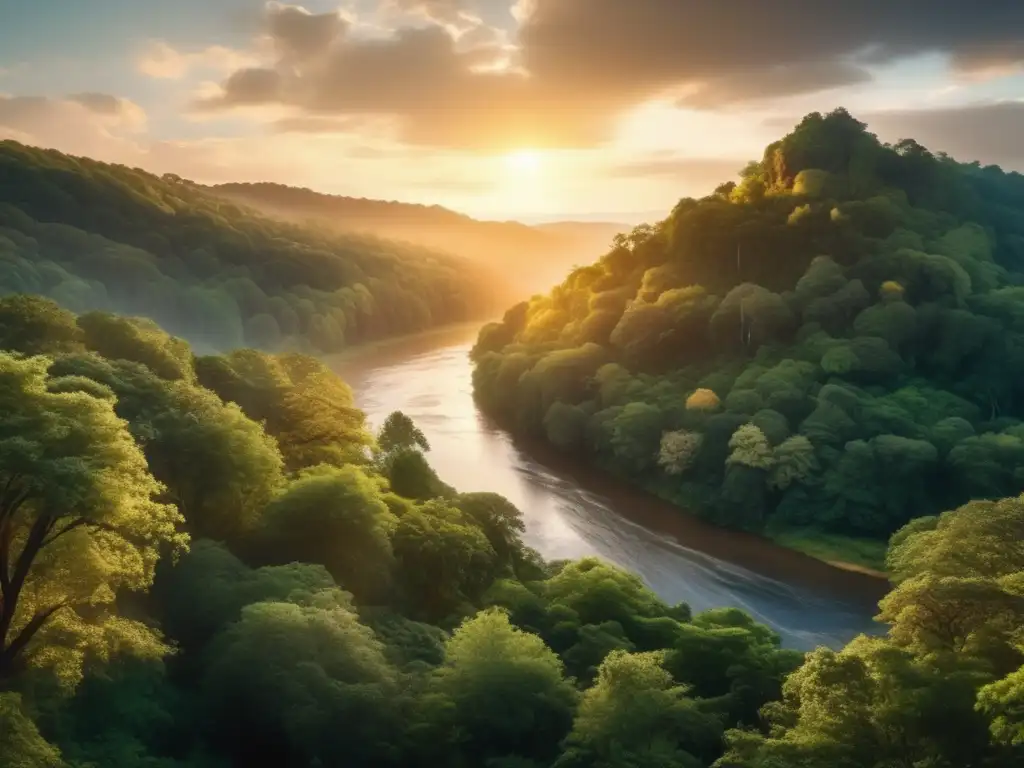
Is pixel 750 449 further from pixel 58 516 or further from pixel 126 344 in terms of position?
pixel 58 516

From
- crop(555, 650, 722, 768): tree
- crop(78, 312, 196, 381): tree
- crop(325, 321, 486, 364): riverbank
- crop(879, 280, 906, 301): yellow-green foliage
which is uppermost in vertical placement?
crop(879, 280, 906, 301): yellow-green foliage

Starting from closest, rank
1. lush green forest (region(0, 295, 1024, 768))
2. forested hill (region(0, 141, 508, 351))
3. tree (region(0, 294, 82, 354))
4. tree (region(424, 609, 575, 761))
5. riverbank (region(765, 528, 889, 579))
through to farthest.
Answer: lush green forest (region(0, 295, 1024, 768)) → tree (region(424, 609, 575, 761)) → tree (region(0, 294, 82, 354)) → riverbank (region(765, 528, 889, 579)) → forested hill (region(0, 141, 508, 351))

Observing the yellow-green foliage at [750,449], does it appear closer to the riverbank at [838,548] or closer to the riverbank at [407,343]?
the riverbank at [838,548]

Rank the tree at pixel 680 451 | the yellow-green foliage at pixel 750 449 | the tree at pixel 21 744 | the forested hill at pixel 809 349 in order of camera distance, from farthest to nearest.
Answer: the tree at pixel 680 451, the yellow-green foliage at pixel 750 449, the forested hill at pixel 809 349, the tree at pixel 21 744

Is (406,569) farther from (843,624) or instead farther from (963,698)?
(843,624)

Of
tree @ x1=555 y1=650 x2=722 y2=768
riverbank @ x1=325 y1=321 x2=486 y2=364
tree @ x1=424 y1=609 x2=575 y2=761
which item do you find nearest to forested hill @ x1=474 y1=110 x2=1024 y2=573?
tree @ x1=555 y1=650 x2=722 y2=768

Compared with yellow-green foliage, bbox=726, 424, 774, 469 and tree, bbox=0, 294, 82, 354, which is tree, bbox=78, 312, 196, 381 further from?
yellow-green foliage, bbox=726, 424, 774, 469

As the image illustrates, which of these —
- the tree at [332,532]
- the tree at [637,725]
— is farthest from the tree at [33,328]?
the tree at [637,725]

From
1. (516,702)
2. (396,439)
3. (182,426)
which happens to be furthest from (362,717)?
(396,439)
